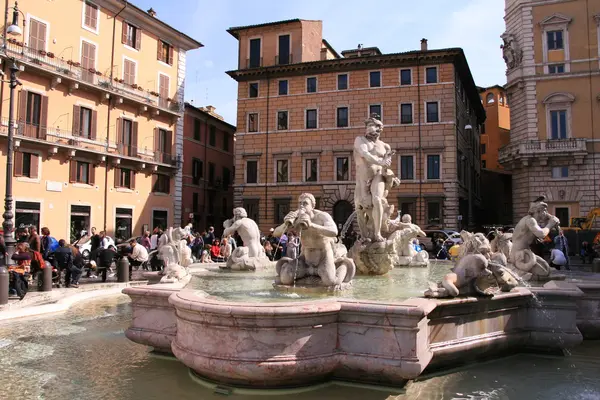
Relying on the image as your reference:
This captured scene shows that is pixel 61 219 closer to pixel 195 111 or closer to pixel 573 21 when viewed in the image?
pixel 195 111

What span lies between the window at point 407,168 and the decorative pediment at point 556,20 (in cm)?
1254

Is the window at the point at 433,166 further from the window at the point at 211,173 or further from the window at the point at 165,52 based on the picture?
the window at the point at 165,52

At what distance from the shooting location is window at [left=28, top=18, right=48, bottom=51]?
78.9 ft

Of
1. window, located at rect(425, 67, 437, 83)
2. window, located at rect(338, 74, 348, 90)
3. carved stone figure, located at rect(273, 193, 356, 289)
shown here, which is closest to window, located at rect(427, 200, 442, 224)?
window, located at rect(425, 67, 437, 83)

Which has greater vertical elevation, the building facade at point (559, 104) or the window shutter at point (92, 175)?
the building facade at point (559, 104)

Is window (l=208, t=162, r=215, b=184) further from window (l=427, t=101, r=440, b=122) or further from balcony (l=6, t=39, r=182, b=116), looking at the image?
window (l=427, t=101, r=440, b=122)

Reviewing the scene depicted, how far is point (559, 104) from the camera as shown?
1252 inches

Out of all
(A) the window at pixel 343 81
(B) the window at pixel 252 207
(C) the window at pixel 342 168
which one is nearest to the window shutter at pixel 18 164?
(B) the window at pixel 252 207

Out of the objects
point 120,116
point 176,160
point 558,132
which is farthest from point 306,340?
point 558,132

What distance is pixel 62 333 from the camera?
6766 millimetres

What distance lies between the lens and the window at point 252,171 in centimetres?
3753

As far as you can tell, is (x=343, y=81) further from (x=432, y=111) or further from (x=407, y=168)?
(x=407, y=168)

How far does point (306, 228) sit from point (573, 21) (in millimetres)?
34102

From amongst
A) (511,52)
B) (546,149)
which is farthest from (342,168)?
(511,52)
